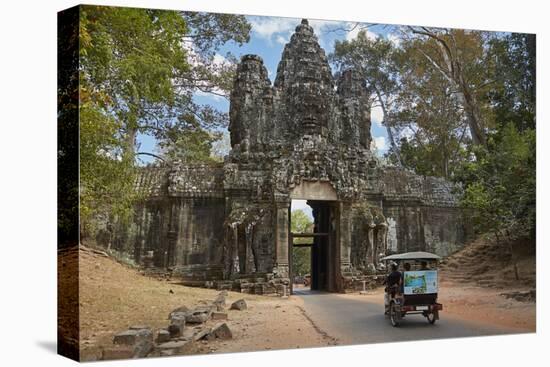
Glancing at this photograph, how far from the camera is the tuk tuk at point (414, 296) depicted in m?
13.1

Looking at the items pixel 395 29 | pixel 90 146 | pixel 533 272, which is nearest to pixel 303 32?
pixel 395 29

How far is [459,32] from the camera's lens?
14.7 metres

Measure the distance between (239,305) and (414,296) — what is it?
3.28 m

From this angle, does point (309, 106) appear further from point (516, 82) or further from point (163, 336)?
point (163, 336)

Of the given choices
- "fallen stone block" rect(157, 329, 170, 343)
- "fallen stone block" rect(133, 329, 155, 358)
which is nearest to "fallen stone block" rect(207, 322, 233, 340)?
"fallen stone block" rect(157, 329, 170, 343)

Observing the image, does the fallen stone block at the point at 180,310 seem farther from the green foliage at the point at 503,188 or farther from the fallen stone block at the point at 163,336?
the green foliage at the point at 503,188

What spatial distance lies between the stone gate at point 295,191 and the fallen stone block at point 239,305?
907 millimetres

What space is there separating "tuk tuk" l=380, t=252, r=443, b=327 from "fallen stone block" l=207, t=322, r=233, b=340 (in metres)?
3.26

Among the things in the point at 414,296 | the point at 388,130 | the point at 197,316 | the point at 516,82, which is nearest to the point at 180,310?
the point at 197,316

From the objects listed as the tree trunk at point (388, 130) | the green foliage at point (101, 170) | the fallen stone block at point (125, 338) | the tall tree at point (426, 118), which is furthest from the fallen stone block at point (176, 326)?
the tall tree at point (426, 118)

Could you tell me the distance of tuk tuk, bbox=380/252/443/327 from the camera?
43.1 ft

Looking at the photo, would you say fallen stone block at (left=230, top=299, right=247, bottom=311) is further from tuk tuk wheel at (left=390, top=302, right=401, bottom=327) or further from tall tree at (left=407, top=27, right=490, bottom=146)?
tall tree at (left=407, top=27, right=490, bottom=146)

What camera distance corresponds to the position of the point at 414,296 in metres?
13.3

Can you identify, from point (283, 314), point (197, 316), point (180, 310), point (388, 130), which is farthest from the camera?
point (388, 130)
